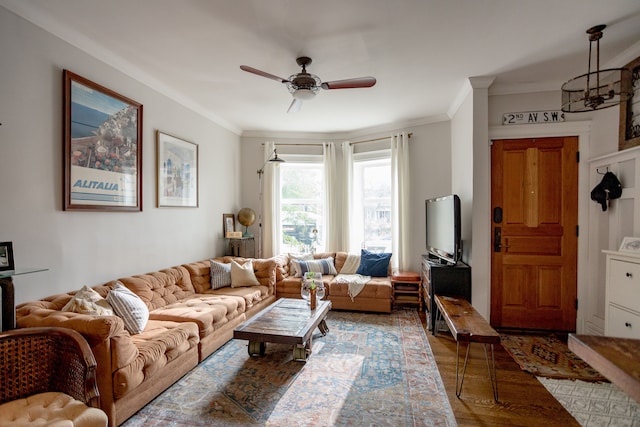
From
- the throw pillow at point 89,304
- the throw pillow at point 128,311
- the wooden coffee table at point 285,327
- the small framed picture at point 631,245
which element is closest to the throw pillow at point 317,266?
the wooden coffee table at point 285,327

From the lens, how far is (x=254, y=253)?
5723 millimetres

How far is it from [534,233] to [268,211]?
3.91 metres

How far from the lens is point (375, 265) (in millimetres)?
4930

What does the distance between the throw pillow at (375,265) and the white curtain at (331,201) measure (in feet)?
2.14

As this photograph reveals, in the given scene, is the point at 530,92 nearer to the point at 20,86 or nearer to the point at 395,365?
the point at 395,365

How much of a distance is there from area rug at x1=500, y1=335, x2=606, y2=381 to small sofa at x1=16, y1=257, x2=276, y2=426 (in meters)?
2.84

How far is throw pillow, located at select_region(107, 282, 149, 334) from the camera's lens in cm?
250

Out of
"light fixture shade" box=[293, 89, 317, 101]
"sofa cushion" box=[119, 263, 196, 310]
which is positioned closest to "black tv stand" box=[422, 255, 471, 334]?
"light fixture shade" box=[293, 89, 317, 101]

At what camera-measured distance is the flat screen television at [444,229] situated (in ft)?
11.0

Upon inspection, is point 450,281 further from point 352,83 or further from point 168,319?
point 168,319

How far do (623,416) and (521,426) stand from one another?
750mm

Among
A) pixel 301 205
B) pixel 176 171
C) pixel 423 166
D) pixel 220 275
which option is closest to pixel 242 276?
pixel 220 275

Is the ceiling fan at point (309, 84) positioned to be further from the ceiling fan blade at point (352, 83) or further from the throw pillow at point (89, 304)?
the throw pillow at point (89, 304)

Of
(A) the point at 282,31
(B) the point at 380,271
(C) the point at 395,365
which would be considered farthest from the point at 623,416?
(A) the point at 282,31
